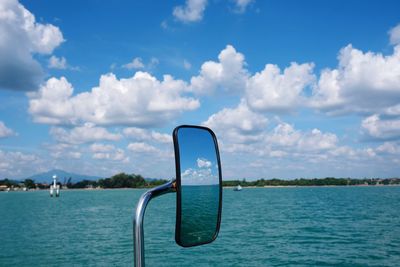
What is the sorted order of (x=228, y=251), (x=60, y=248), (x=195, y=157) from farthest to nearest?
(x=60, y=248) → (x=228, y=251) → (x=195, y=157)

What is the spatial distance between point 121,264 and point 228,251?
7455 millimetres

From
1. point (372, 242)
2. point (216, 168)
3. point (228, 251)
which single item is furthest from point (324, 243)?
point (216, 168)

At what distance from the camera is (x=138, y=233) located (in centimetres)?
213

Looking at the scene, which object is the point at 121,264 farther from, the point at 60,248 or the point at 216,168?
the point at 216,168

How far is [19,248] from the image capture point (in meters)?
29.9

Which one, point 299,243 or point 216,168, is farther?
point 299,243

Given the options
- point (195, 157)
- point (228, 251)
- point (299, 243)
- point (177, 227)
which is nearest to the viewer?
point (177, 227)

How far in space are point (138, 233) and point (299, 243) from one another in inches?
1232

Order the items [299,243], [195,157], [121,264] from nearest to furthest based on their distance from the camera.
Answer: [195,157]
[121,264]
[299,243]

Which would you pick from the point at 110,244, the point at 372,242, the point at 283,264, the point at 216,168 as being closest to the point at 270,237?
the point at 372,242

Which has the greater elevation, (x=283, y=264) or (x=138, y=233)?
(x=138, y=233)

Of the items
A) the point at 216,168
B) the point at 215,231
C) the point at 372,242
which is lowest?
the point at 372,242

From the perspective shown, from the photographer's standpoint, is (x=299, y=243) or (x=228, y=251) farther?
(x=299, y=243)

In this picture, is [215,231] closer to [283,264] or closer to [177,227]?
[177,227]
